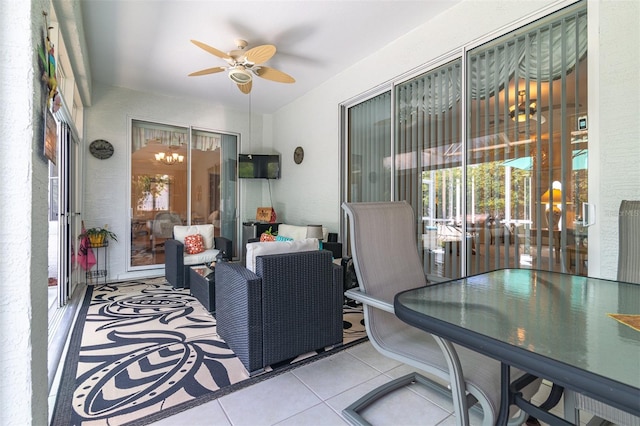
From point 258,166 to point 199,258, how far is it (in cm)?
231

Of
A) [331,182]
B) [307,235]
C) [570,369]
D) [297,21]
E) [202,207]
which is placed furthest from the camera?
[202,207]

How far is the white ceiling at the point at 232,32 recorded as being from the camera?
2.90 meters

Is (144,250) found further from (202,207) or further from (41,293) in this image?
(41,293)

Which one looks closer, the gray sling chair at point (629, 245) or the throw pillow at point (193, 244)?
the gray sling chair at point (629, 245)

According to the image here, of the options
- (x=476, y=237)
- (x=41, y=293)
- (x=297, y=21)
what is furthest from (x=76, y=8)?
(x=476, y=237)

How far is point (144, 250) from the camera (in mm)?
5066

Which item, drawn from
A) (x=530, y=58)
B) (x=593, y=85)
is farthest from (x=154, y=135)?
(x=593, y=85)

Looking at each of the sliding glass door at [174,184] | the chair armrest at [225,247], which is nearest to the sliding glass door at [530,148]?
the chair armrest at [225,247]

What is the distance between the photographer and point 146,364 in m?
2.14

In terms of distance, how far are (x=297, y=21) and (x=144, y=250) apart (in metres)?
4.29

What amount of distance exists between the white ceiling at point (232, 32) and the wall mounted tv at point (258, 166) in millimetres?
1548

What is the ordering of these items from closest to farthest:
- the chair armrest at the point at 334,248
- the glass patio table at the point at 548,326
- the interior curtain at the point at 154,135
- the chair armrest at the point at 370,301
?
the glass patio table at the point at 548,326
the chair armrest at the point at 370,301
the chair armrest at the point at 334,248
the interior curtain at the point at 154,135

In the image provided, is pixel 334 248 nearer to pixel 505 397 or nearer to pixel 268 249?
pixel 268 249

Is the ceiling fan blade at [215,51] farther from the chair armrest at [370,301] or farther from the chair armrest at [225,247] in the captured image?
the chair armrest at [370,301]
